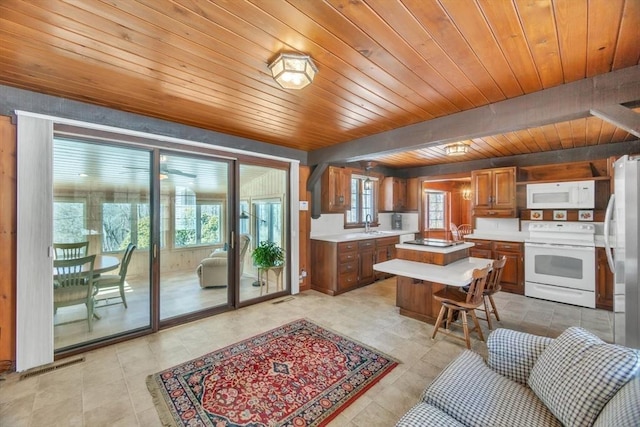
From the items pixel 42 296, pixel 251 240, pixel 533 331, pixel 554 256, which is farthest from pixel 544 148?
pixel 42 296

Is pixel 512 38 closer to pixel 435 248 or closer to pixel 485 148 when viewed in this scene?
pixel 435 248

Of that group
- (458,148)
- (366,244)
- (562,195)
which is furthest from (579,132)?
(366,244)

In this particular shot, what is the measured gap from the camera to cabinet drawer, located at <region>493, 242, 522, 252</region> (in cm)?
457

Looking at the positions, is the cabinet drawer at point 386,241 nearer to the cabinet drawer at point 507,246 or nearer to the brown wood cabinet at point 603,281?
the cabinet drawer at point 507,246

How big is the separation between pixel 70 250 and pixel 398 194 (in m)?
5.72

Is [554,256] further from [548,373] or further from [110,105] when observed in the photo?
[110,105]

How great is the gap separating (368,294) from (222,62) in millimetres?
3867

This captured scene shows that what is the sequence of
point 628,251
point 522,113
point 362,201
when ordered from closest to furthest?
point 628,251 < point 522,113 < point 362,201

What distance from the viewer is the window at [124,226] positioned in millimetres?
2979

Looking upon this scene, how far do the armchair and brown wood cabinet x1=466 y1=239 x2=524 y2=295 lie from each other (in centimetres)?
422

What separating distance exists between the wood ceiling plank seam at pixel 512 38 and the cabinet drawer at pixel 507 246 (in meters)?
3.21

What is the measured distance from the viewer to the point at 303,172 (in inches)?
185

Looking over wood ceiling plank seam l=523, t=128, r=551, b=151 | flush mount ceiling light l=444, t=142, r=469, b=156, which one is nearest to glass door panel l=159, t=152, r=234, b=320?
flush mount ceiling light l=444, t=142, r=469, b=156

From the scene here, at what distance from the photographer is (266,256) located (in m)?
4.26
